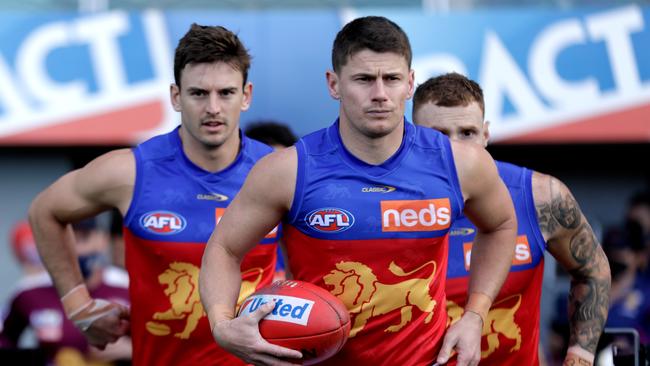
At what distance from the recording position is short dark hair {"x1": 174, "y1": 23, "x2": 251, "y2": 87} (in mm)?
5805

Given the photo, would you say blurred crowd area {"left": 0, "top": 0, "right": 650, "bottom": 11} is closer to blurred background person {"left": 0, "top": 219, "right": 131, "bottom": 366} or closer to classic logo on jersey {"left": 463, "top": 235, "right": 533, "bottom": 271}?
blurred background person {"left": 0, "top": 219, "right": 131, "bottom": 366}

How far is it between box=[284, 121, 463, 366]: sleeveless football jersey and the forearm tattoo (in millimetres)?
929

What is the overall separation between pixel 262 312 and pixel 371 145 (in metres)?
0.81

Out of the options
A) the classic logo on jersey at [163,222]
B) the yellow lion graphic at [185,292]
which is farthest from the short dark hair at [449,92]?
the classic logo on jersey at [163,222]

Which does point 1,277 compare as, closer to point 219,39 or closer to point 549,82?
point 549,82

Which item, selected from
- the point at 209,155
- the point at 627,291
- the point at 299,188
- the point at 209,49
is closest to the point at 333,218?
the point at 299,188

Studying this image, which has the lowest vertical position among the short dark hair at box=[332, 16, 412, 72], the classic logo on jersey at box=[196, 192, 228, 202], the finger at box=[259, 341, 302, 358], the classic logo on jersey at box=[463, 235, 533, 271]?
the classic logo on jersey at box=[463, 235, 533, 271]

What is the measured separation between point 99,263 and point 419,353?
432 centimetres

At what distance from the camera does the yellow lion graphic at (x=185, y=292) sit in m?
5.62

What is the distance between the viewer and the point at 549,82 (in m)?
11.7

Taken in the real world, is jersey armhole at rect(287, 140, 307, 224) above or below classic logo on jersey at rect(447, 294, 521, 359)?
above

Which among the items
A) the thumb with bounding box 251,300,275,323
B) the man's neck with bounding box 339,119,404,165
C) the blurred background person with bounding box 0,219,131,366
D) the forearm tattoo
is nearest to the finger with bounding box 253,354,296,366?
the thumb with bounding box 251,300,275,323

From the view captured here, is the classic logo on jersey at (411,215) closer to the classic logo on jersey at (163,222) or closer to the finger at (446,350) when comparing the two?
the finger at (446,350)

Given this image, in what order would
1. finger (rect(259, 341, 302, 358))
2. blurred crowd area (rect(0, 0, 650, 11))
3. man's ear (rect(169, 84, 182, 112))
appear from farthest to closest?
blurred crowd area (rect(0, 0, 650, 11)) < man's ear (rect(169, 84, 182, 112)) < finger (rect(259, 341, 302, 358))
